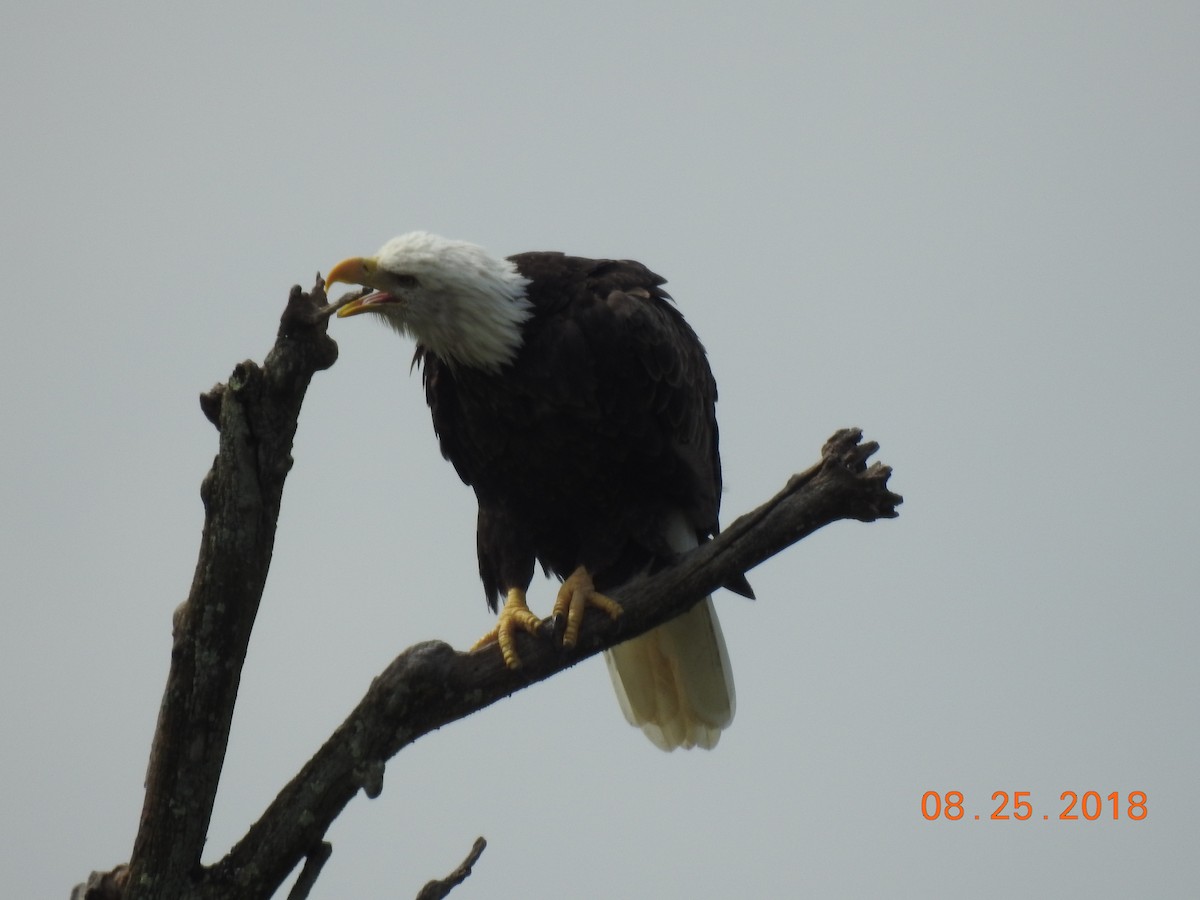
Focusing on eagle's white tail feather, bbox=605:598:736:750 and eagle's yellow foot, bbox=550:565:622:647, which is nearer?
eagle's yellow foot, bbox=550:565:622:647

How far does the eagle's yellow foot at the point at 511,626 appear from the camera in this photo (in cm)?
521

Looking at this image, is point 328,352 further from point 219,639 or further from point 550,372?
point 550,372

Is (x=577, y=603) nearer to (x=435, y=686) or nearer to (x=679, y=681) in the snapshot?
(x=435, y=686)

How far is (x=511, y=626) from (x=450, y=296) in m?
1.29

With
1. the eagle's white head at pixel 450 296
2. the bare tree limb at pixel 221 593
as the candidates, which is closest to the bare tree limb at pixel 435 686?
the bare tree limb at pixel 221 593

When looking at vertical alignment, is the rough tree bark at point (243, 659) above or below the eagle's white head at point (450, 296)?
below

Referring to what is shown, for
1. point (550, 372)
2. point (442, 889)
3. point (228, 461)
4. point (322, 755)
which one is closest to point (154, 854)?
point (322, 755)

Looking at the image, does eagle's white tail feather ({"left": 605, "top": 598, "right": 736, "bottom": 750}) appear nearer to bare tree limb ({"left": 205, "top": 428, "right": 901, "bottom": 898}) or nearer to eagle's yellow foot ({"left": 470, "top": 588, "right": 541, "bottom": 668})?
eagle's yellow foot ({"left": 470, "top": 588, "right": 541, "bottom": 668})

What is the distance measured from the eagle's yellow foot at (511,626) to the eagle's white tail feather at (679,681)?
1.08 m

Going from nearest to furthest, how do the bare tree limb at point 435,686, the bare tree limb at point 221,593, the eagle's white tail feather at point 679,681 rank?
the bare tree limb at point 221,593
the bare tree limb at point 435,686
the eagle's white tail feather at point 679,681

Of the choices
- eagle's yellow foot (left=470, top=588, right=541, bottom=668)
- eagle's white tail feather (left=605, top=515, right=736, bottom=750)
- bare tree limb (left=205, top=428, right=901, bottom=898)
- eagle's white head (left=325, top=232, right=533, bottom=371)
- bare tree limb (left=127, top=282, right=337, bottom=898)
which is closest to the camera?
bare tree limb (left=127, top=282, right=337, bottom=898)

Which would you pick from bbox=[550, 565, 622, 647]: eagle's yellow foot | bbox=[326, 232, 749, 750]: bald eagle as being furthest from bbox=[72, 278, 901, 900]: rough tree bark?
bbox=[326, 232, 749, 750]: bald eagle

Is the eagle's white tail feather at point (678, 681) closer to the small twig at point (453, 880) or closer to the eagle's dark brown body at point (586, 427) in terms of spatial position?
the eagle's dark brown body at point (586, 427)

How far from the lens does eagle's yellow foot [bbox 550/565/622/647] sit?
536 cm
